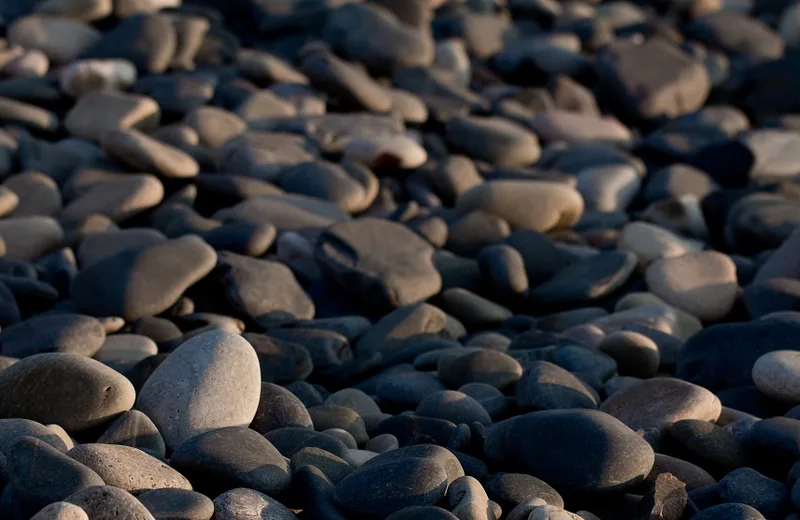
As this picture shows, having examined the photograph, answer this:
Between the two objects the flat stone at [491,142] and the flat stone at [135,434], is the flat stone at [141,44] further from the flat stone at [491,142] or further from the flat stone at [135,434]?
the flat stone at [135,434]

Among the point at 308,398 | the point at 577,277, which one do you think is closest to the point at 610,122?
the point at 577,277

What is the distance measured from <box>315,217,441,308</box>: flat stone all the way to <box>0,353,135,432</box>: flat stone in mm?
1655

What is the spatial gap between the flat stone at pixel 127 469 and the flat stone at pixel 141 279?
5.13 ft

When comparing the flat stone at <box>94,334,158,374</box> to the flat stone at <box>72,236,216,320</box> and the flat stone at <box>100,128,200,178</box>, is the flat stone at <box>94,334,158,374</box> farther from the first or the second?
the flat stone at <box>100,128,200,178</box>

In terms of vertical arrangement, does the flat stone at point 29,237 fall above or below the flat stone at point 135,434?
below

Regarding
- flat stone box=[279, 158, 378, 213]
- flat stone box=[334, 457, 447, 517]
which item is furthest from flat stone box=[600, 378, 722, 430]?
flat stone box=[279, 158, 378, 213]

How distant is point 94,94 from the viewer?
18.0 feet

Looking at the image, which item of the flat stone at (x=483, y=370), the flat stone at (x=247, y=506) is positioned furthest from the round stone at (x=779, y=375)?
the flat stone at (x=247, y=506)

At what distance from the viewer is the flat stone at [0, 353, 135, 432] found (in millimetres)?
2379

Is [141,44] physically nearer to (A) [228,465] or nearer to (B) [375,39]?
(B) [375,39]

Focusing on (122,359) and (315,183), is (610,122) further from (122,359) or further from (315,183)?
(122,359)

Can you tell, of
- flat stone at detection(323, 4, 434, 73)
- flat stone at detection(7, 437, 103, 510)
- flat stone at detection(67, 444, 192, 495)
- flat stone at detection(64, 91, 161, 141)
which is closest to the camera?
flat stone at detection(7, 437, 103, 510)

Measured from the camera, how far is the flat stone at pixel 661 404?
2695 millimetres

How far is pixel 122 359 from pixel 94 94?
262 cm
